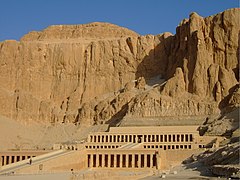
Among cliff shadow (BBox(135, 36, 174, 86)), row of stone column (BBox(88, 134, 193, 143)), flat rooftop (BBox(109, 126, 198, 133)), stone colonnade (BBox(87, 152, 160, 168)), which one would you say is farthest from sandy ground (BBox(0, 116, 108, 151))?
stone colonnade (BBox(87, 152, 160, 168))

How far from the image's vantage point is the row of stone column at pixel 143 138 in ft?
297

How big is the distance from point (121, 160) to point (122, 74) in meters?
60.2

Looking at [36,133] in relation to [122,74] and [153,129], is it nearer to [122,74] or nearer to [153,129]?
[122,74]

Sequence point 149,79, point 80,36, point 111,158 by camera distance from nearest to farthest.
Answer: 1. point 111,158
2. point 149,79
3. point 80,36

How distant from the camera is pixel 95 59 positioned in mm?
132625

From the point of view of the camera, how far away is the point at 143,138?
95.1 m

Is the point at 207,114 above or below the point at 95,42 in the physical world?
below

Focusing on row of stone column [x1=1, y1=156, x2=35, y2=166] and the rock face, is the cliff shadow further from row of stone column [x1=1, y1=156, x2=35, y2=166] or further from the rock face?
row of stone column [x1=1, y1=156, x2=35, y2=166]

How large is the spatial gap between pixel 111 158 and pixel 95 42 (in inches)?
2617

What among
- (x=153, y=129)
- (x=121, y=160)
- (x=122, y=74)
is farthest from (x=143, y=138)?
(x=122, y=74)

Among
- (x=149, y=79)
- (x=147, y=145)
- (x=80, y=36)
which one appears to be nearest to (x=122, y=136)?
(x=147, y=145)

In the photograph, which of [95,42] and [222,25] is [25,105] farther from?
[222,25]

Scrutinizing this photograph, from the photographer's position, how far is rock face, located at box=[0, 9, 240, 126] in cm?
10706

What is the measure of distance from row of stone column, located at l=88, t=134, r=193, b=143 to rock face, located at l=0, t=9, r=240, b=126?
9.50 metres
